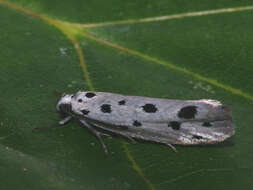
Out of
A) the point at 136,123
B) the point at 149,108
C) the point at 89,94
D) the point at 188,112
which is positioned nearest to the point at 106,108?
the point at 89,94

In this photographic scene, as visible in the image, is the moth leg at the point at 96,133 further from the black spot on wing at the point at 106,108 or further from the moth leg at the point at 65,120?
the black spot on wing at the point at 106,108

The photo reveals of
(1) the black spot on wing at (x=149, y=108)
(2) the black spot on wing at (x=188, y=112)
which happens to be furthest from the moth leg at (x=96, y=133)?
(2) the black spot on wing at (x=188, y=112)

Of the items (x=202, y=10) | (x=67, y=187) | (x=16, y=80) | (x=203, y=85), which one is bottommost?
(x=67, y=187)

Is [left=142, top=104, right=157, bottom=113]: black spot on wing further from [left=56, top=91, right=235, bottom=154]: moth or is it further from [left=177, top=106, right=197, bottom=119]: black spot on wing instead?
[left=177, top=106, right=197, bottom=119]: black spot on wing

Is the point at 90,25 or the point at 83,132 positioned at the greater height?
the point at 90,25

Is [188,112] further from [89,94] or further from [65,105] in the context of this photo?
[65,105]

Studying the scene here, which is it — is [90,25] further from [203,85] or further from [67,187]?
[67,187]

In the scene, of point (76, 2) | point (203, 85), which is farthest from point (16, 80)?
point (203, 85)
